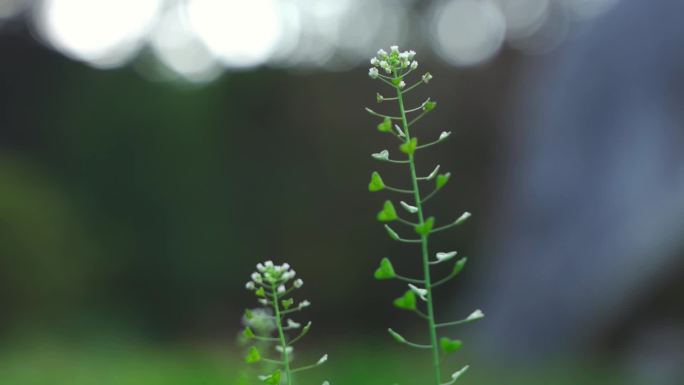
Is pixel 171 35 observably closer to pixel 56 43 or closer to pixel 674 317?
pixel 56 43

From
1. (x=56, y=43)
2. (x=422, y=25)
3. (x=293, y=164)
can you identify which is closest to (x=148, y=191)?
(x=293, y=164)

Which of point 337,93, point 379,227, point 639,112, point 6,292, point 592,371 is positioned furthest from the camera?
point 337,93

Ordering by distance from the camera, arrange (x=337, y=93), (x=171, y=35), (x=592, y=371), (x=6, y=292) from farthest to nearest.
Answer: (x=171, y=35) < (x=337, y=93) < (x=6, y=292) < (x=592, y=371)

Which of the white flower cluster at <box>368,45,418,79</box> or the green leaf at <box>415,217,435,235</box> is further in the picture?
the white flower cluster at <box>368,45,418,79</box>

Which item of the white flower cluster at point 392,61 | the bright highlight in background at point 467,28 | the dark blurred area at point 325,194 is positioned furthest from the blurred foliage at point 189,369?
the bright highlight in background at point 467,28

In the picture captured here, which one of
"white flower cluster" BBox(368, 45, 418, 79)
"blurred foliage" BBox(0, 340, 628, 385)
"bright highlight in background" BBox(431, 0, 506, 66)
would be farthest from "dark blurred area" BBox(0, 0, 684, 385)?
"white flower cluster" BBox(368, 45, 418, 79)

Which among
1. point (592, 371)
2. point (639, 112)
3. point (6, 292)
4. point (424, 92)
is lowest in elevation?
point (592, 371)

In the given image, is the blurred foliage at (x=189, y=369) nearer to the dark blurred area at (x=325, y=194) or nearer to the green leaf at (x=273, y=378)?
the dark blurred area at (x=325, y=194)

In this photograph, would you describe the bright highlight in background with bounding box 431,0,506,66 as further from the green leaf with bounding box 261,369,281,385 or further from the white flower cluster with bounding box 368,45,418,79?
the green leaf with bounding box 261,369,281,385

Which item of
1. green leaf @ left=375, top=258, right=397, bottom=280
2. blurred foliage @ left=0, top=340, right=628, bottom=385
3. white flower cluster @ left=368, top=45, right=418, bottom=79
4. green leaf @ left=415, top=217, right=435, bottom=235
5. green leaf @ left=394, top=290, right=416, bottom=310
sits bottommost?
blurred foliage @ left=0, top=340, right=628, bottom=385

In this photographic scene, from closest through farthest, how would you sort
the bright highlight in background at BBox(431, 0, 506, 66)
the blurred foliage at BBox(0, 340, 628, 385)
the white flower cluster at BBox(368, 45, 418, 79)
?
the white flower cluster at BBox(368, 45, 418, 79) → the blurred foliage at BBox(0, 340, 628, 385) → the bright highlight in background at BBox(431, 0, 506, 66)
